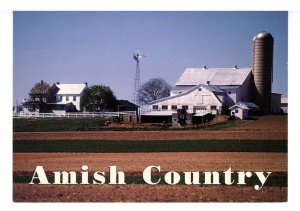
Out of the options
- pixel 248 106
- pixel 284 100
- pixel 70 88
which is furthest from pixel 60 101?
pixel 284 100

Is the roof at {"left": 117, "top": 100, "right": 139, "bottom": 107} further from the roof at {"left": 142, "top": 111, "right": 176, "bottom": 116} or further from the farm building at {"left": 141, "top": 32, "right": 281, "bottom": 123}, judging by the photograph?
the roof at {"left": 142, "top": 111, "right": 176, "bottom": 116}

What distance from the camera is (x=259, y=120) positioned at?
15344 millimetres

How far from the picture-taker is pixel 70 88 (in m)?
14.7

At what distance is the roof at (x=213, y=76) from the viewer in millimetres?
14578

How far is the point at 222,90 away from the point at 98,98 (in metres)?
3.92

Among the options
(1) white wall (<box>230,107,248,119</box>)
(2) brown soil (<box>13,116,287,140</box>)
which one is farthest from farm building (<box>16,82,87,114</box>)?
(1) white wall (<box>230,107,248,119</box>)

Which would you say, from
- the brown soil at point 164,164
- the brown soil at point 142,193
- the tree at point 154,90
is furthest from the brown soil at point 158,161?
the tree at point 154,90

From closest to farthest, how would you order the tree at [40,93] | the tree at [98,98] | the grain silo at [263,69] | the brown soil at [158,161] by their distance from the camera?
1. the brown soil at [158,161]
2. the grain silo at [263,69]
3. the tree at [40,93]
4. the tree at [98,98]

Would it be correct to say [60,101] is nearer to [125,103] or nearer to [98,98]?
[98,98]

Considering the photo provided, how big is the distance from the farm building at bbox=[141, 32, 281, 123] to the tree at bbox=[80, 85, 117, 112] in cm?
134

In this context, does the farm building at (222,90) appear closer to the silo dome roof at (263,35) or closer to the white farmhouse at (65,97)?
the silo dome roof at (263,35)
